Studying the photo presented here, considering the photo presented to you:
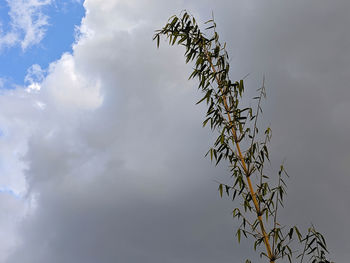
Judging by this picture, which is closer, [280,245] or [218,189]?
[280,245]

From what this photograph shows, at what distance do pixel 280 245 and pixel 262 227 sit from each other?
16.6 inches

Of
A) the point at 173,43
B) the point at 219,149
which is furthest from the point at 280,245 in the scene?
the point at 173,43

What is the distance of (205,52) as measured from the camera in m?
8.28

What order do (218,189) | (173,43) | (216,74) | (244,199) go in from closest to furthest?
1. (244,199)
2. (218,189)
3. (216,74)
4. (173,43)

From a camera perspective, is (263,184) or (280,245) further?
(263,184)

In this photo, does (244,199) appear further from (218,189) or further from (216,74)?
(216,74)

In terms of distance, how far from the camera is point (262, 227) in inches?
254

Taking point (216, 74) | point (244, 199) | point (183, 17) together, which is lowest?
point (244, 199)

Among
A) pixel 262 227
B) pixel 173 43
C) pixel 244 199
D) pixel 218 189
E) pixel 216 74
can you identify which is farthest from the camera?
→ pixel 173 43

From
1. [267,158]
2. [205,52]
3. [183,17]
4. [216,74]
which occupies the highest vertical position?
[183,17]

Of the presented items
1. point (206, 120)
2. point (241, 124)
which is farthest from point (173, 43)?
point (241, 124)

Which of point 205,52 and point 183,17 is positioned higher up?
point 183,17

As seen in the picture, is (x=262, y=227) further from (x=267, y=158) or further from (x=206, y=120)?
(x=206, y=120)

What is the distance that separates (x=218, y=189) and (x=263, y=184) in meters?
0.84
